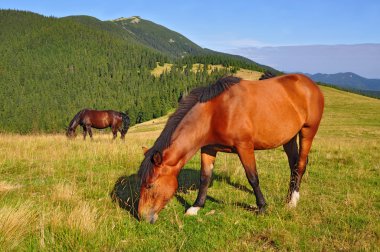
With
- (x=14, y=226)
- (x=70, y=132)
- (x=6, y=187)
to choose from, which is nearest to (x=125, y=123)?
(x=70, y=132)

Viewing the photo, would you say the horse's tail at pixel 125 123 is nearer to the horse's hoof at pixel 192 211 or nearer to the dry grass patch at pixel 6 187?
the dry grass patch at pixel 6 187

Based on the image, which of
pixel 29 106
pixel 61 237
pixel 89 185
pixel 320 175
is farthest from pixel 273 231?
pixel 29 106

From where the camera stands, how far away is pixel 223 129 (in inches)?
209

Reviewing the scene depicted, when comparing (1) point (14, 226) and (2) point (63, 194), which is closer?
(1) point (14, 226)

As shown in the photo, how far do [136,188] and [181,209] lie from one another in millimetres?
1397

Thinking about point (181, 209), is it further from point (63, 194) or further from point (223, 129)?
point (63, 194)

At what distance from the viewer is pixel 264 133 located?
227 inches

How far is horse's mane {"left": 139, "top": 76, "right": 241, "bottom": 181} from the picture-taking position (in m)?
5.03

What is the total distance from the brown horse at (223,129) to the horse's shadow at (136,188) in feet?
1.58

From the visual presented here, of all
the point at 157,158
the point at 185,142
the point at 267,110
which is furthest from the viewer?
the point at 267,110

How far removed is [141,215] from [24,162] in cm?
531

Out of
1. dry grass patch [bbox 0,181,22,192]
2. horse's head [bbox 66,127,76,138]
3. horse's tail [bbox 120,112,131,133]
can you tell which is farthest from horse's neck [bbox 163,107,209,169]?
horse's tail [bbox 120,112,131,133]

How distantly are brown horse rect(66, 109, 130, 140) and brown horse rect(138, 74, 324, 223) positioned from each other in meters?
14.3

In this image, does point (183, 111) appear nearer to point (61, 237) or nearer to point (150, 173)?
point (150, 173)
